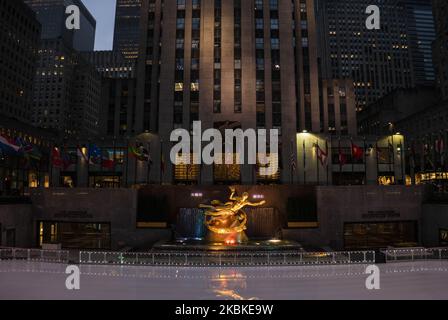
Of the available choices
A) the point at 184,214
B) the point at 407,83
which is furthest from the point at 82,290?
the point at 407,83

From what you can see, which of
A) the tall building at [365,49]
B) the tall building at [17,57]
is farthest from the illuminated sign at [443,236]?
the tall building at [365,49]

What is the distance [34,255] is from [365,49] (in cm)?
17262

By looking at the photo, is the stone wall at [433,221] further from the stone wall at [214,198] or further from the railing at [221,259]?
the railing at [221,259]

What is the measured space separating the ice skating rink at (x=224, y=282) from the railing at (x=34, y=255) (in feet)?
1.85

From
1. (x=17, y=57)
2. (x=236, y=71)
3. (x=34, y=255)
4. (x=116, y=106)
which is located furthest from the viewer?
(x=17, y=57)

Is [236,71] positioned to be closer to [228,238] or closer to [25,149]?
[25,149]

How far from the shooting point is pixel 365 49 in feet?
539

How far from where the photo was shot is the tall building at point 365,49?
158m

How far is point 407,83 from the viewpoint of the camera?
157875 mm

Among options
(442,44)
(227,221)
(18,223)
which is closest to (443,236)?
(227,221)

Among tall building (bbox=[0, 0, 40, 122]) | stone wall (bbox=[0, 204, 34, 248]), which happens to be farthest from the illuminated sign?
tall building (bbox=[0, 0, 40, 122])

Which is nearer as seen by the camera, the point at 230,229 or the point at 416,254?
the point at 416,254
